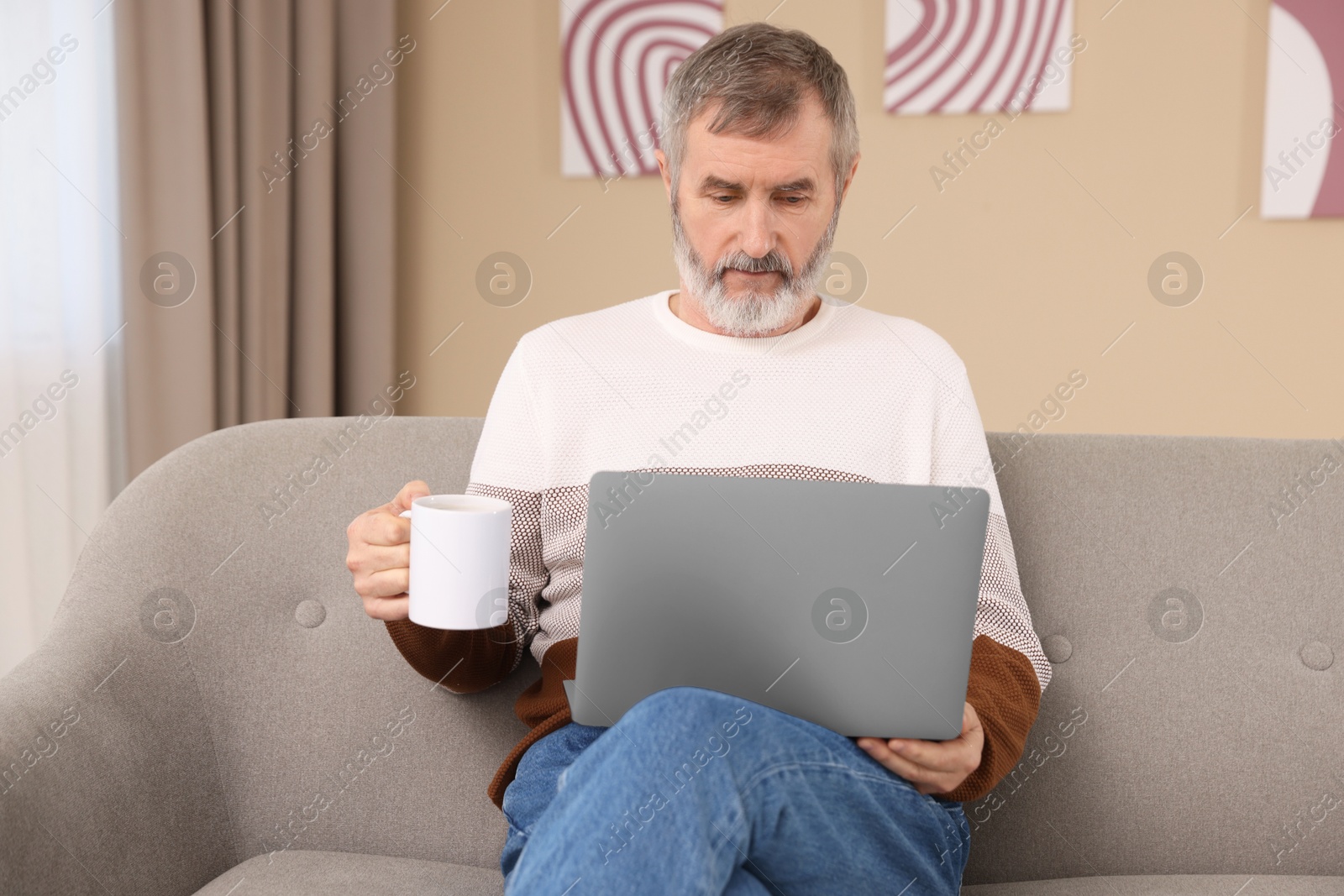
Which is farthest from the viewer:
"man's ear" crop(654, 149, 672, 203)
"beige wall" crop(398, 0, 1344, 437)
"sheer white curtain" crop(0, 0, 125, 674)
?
"beige wall" crop(398, 0, 1344, 437)

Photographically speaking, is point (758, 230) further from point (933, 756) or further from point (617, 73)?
point (617, 73)

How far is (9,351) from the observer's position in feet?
5.90

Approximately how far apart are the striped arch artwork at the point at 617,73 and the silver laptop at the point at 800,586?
176 cm

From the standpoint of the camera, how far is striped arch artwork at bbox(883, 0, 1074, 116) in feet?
7.76

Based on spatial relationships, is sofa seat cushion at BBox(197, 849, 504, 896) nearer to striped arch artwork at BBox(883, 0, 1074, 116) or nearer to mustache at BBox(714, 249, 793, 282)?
mustache at BBox(714, 249, 793, 282)

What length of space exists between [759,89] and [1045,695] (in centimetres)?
80

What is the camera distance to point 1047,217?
2428 millimetres

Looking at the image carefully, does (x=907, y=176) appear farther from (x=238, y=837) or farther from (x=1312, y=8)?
(x=238, y=837)

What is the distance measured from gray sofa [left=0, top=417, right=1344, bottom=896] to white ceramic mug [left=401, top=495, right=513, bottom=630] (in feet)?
1.35

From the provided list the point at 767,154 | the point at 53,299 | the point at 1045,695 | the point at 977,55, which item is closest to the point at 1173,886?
the point at 1045,695

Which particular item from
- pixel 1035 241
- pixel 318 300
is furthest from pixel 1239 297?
pixel 318 300

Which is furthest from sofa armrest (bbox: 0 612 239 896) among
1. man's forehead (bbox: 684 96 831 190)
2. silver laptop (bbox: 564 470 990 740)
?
man's forehead (bbox: 684 96 831 190)

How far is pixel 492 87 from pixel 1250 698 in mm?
2054

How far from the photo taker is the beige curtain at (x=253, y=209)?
6.59ft
